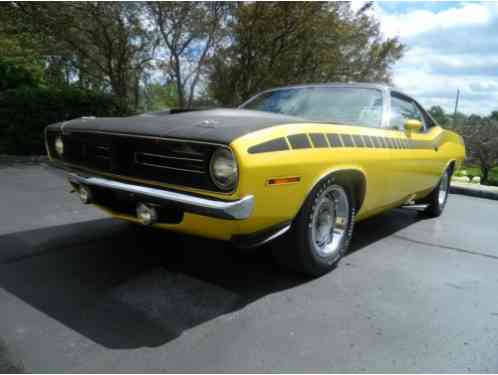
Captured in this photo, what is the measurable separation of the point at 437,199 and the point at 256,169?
3.55 m

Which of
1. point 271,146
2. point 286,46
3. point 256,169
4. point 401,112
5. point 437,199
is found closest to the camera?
point 256,169

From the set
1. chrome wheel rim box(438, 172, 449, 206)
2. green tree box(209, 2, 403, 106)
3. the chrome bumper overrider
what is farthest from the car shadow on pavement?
green tree box(209, 2, 403, 106)

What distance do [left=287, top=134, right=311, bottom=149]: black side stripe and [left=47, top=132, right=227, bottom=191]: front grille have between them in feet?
1.53

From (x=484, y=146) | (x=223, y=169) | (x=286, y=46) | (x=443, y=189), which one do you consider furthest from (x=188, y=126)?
(x=484, y=146)

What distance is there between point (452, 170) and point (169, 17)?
7268 mm

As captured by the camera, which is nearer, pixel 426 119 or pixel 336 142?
pixel 336 142

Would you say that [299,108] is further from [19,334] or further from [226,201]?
[19,334]

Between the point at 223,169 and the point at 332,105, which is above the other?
the point at 332,105

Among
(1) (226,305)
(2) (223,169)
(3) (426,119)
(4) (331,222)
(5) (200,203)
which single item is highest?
(3) (426,119)

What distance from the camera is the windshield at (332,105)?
→ 10.4 feet

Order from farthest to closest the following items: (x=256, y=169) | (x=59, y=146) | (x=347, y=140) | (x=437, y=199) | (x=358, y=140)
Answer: (x=437, y=199) → (x=59, y=146) → (x=358, y=140) → (x=347, y=140) → (x=256, y=169)

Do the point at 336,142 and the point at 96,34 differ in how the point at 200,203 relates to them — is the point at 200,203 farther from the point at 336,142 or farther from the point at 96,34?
the point at 96,34

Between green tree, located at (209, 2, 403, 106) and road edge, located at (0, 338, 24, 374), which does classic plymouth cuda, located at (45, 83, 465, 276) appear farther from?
green tree, located at (209, 2, 403, 106)

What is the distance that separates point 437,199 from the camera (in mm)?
4652
